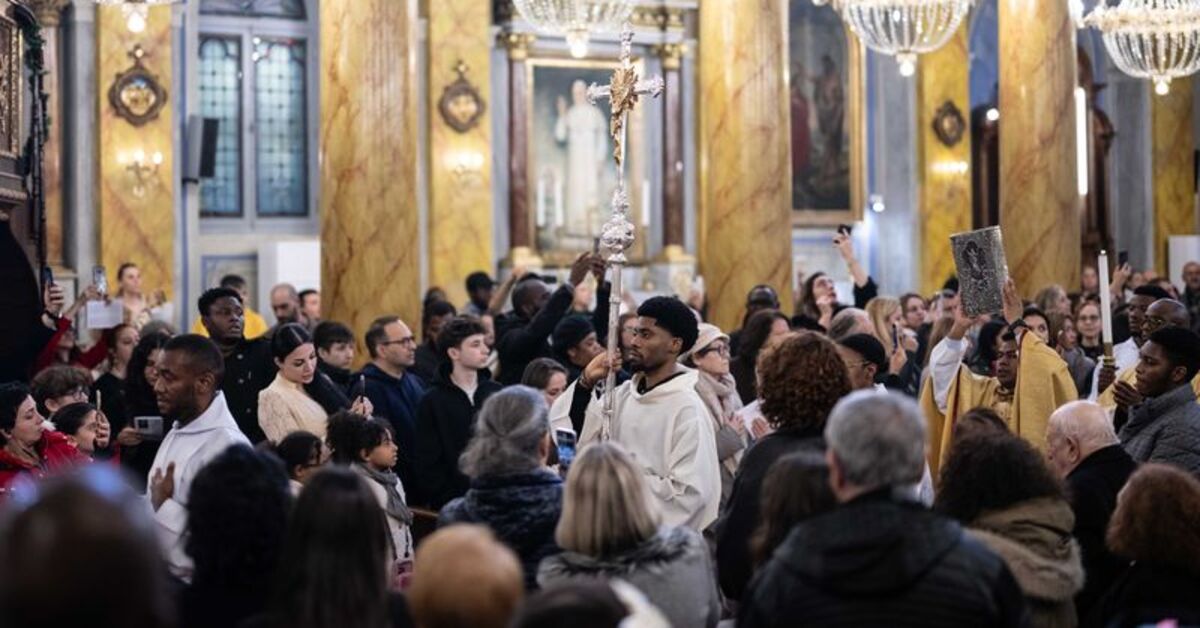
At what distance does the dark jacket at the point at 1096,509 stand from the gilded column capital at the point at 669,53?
17303mm

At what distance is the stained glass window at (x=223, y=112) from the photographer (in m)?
22.0

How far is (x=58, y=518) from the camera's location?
289 cm

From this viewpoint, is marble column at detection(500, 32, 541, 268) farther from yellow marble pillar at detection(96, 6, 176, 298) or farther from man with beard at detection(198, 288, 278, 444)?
man with beard at detection(198, 288, 278, 444)

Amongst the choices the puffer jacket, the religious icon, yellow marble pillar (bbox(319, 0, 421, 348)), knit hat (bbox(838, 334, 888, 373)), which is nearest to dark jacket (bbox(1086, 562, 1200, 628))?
the puffer jacket

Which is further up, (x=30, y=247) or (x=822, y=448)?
(x=30, y=247)

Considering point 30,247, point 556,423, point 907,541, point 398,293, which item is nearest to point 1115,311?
point 398,293

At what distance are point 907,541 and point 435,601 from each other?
1.18 metres

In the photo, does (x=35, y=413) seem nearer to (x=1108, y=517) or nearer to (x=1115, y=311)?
(x=1108, y=517)

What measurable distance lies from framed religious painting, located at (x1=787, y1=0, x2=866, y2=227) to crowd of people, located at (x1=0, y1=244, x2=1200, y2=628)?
46.6ft

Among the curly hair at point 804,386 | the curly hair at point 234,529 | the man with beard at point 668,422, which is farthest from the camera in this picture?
the man with beard at point 668,422

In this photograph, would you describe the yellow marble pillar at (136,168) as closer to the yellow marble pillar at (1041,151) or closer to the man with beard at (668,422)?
the yellow marble pillar at (1041,151)

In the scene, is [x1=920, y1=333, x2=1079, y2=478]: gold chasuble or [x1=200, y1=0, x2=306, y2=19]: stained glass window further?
[x1=200, y1=0, x2=306, y2=19]: stained glass window

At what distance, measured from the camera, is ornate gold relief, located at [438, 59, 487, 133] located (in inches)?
859

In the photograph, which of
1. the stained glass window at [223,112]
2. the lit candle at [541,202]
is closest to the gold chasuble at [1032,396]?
the lit candle at [541,202]
